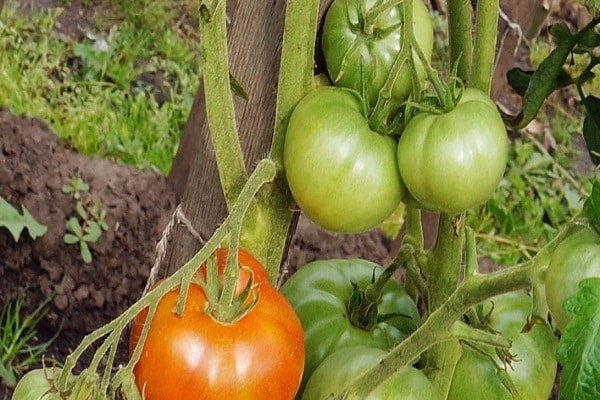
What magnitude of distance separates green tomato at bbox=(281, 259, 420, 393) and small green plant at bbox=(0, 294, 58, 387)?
4.17 ft

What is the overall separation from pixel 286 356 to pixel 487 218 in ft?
7.64

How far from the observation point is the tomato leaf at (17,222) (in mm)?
2098

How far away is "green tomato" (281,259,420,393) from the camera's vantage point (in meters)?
0.93

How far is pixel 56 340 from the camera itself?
7.27 ft

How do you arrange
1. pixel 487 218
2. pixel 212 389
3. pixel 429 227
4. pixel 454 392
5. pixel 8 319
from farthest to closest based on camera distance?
pixel 487 218, pixel 8 319, pixel 429 227, pixel 454 392, pixel 212 389

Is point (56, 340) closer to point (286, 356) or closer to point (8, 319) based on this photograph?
point (8, 319)

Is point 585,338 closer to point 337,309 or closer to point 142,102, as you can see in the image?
point 337,309

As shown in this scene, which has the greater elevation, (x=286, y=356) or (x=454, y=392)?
(x=286, y=356)

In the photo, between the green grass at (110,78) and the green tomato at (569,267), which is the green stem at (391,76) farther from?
the green grass at (110,78)

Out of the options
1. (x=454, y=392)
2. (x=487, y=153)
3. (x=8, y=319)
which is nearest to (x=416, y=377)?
(x=454, y=392)

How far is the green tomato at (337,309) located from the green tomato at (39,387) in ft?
0.94

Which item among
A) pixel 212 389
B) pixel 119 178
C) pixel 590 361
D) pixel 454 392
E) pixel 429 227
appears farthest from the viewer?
pixel 119 178

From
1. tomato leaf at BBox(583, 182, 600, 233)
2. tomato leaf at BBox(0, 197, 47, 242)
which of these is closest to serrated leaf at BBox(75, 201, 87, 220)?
tomato leaf at BBox(0, 197, 47, 242)

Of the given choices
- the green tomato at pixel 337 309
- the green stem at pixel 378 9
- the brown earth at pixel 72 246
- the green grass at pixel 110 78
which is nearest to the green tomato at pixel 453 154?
the green stem at pixel 378 9
